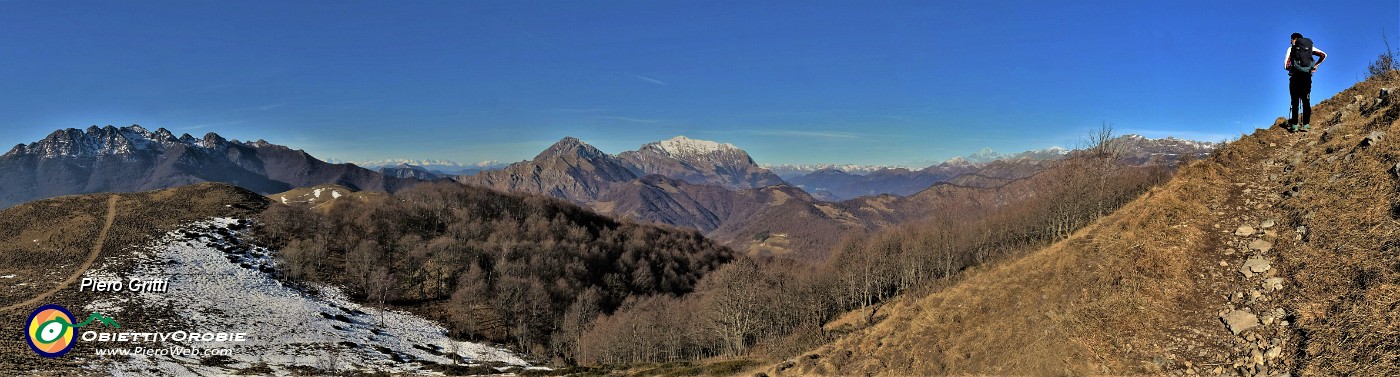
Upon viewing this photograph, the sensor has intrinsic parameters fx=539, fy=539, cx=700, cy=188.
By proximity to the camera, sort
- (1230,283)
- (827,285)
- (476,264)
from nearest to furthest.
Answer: (1230,283), (827,285), (476,264)

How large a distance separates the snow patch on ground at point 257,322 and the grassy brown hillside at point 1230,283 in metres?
58.7

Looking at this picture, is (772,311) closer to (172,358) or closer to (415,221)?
(172,358)

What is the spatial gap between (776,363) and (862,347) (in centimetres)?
641

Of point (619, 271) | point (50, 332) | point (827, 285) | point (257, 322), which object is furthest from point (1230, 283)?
point (619, 271)

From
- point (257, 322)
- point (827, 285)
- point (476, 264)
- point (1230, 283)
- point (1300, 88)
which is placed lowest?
point (257, 322)

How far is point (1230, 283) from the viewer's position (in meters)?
20.4

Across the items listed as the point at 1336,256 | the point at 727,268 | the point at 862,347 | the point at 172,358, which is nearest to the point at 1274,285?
the point at 1336,256

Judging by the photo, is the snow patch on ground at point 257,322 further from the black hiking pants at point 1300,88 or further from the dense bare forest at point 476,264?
the black hiking pants at point 1300,88

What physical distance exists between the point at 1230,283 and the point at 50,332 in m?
92.6

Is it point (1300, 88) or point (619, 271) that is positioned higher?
point (1300, 88)

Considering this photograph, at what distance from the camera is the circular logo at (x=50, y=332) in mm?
50625

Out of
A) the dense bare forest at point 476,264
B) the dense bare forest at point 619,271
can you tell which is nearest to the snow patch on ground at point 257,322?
the dense bare forest at point 619,271

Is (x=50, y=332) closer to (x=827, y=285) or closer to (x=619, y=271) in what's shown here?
(x=827, y=285)

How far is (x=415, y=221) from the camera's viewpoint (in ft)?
521
